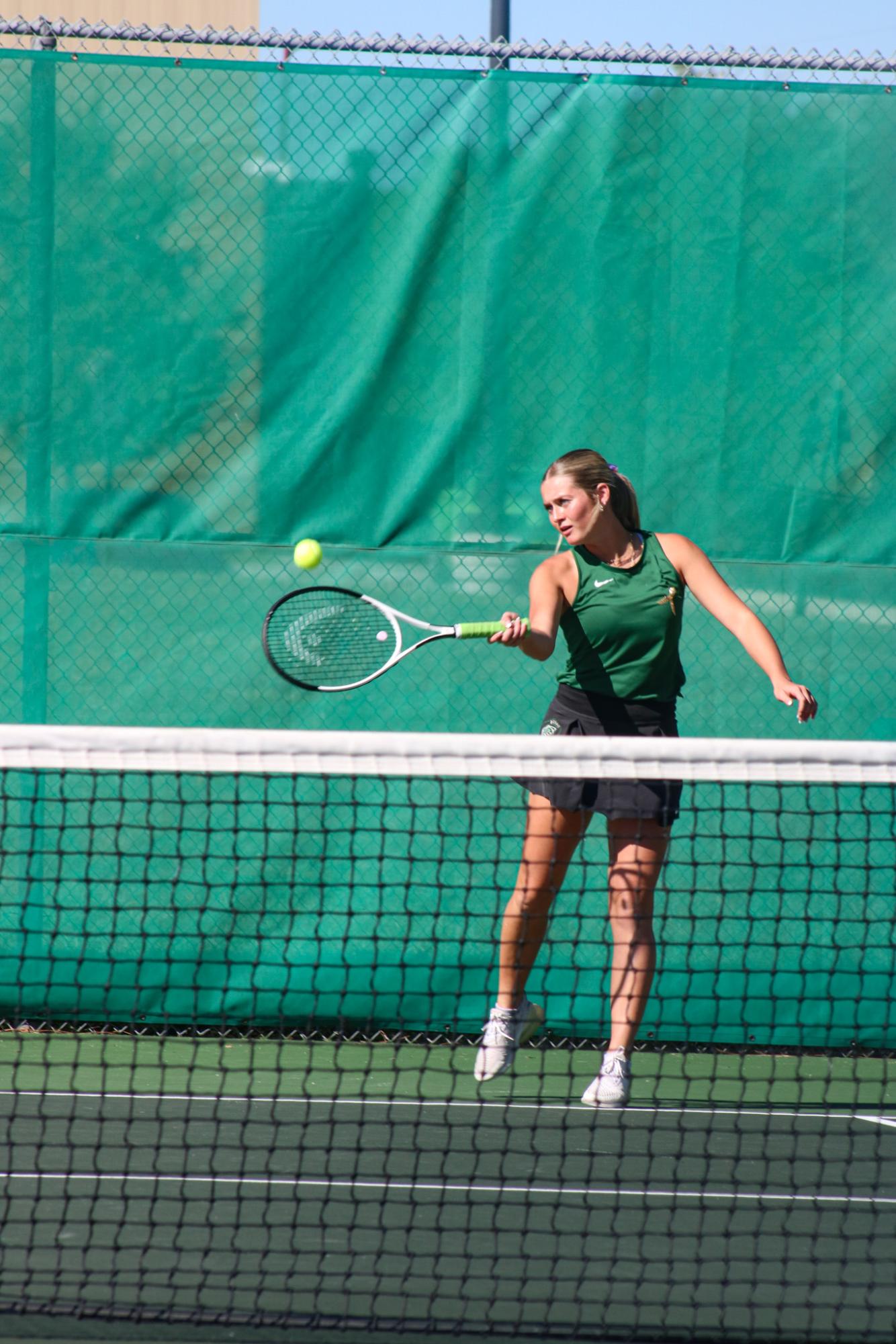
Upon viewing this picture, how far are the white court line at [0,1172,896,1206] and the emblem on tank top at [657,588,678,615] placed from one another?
1326 mm

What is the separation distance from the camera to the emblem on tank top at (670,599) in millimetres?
3639

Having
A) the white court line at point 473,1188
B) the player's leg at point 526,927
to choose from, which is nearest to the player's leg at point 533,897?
the player's leg at point 526,927

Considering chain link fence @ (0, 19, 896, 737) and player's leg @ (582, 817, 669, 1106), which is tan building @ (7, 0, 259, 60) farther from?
player's leg @ (582, 817, 669, 1106)

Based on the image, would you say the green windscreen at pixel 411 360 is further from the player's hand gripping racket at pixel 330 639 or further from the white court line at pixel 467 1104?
the white court line at pixel 467 1104

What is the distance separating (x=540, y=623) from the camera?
3557mm

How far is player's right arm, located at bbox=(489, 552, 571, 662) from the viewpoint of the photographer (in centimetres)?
335

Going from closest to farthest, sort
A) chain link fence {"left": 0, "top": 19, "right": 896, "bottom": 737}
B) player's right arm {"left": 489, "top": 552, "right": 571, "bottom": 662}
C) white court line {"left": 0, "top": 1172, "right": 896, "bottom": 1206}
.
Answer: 1. white court line {"left": 0, "top": 1172, "right": 896, "bottom": 1206}
2. player's right arm {"left": 489, "top": 552, "right": 571, "bottom": 662}
3. chain link fence {"left": 0, "top": 19, "right": 896, "bottom": 737}

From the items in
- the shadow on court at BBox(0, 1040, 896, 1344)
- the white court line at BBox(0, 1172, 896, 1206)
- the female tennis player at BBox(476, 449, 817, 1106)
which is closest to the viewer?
the shadow on court at BBox(0, 1040, 896, 1344)

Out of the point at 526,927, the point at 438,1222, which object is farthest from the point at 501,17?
the point at 438,1222

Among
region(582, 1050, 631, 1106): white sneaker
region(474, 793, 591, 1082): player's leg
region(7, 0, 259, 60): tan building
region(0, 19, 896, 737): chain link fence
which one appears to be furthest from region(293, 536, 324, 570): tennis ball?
region(7, 0, 259, 60): tan building

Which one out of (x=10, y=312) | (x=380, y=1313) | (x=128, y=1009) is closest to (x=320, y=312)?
(x=10, y=312)

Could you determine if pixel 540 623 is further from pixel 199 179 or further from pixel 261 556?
pixel 199 179

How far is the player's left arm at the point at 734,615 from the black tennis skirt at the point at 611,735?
28 centimetres

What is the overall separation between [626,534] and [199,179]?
1755 millimetres
